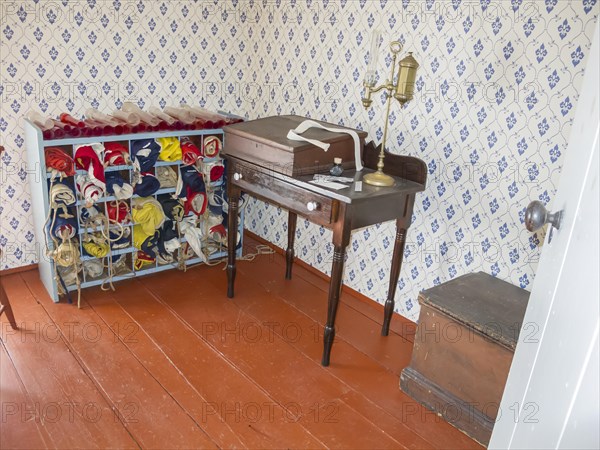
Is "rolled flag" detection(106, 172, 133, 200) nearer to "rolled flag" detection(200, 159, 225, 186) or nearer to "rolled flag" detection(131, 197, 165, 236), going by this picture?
"rolled flag" detection(131, 197, 165, 236)

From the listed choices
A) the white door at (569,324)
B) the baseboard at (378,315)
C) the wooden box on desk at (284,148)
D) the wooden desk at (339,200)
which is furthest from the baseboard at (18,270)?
the white door at (569,324)

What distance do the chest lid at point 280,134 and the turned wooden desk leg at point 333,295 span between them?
51 centimetres

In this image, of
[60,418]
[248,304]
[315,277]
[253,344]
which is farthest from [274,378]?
[315,277]

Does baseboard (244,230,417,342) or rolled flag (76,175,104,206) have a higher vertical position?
rolled flag (76,175,104,206)

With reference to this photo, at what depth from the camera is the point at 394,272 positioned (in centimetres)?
265

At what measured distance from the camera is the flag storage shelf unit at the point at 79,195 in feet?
8.73

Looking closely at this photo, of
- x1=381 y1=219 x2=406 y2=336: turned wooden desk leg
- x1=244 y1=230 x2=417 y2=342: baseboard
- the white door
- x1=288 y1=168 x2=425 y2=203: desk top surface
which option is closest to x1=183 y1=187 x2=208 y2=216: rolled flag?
x1=244 y1=230 x2=417 y2=342: baseboard

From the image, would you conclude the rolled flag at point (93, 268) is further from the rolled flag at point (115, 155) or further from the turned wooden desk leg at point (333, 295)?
the turned wooden desk leg at point (333, 295)

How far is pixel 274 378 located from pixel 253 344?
0.29m

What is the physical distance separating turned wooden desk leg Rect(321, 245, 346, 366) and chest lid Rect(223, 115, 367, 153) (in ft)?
1.68

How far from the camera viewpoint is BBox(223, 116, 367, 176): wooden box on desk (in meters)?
2.39

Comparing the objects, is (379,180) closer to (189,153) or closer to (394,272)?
(394,272)

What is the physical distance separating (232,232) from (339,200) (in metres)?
0.92

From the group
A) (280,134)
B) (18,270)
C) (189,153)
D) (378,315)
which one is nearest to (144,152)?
(189,153)
